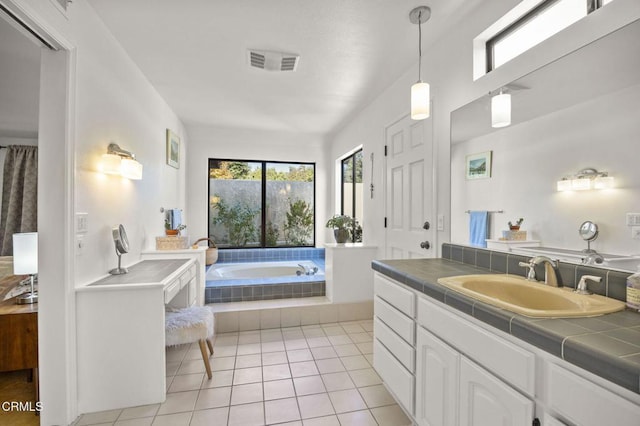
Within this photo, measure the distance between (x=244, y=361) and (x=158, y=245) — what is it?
1.45 meters

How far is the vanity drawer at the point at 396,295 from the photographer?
1467mm

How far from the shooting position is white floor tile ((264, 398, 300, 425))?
5.33 feet

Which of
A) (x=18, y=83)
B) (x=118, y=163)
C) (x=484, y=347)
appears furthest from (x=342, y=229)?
(x=18, y=83)

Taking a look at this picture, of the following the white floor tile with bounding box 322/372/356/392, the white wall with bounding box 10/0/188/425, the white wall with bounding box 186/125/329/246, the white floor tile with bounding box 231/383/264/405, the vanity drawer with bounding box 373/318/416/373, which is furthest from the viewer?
the white wall with bounding box 186/125/329/246

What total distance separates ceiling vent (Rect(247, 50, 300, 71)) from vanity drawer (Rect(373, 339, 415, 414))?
221 cm

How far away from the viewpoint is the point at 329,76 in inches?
105

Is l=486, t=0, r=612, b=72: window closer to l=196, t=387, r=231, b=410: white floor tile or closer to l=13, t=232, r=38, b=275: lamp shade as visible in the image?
l=196, t=387, r=231, b=410: white floor tile

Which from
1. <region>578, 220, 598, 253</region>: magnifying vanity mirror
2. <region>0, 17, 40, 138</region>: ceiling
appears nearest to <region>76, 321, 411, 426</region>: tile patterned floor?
<region>578, 220, 598, 253</region>: magnifying vanity mirror

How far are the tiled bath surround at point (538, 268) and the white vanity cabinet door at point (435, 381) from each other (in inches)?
23.4

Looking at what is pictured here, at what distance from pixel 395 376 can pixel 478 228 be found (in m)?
0.99

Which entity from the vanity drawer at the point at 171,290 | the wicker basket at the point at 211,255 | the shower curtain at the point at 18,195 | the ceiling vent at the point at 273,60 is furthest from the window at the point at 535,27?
the shower curtain at the point at 18,195

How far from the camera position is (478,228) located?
1.75 meters

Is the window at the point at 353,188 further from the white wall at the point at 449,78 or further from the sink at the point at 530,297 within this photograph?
the sink at the point at 530,297

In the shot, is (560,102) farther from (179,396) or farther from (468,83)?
(179,396)
